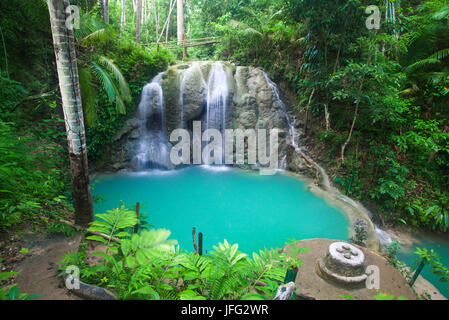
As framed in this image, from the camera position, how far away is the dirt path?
2.70m

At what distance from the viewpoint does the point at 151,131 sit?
10828 millimetres

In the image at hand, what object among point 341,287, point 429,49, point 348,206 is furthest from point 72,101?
point 429,49

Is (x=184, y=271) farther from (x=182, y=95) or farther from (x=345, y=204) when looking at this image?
(x=182, y=95)

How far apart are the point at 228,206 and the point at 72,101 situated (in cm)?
533

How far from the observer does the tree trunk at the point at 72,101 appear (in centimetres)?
326

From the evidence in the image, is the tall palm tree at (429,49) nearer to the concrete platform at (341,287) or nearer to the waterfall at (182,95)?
the concrete platform at (341,287)

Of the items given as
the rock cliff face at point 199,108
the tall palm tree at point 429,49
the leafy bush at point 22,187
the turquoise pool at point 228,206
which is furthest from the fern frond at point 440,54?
the leafy bush at point 22,187

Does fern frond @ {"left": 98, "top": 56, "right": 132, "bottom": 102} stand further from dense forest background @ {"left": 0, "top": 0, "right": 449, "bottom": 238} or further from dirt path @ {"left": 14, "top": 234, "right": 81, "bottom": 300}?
dirt path @ {"left": 14, "top": 234, "right": 81, "bottom": 300}

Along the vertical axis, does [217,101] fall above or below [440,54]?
below

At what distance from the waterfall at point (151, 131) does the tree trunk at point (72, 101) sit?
6467mm
